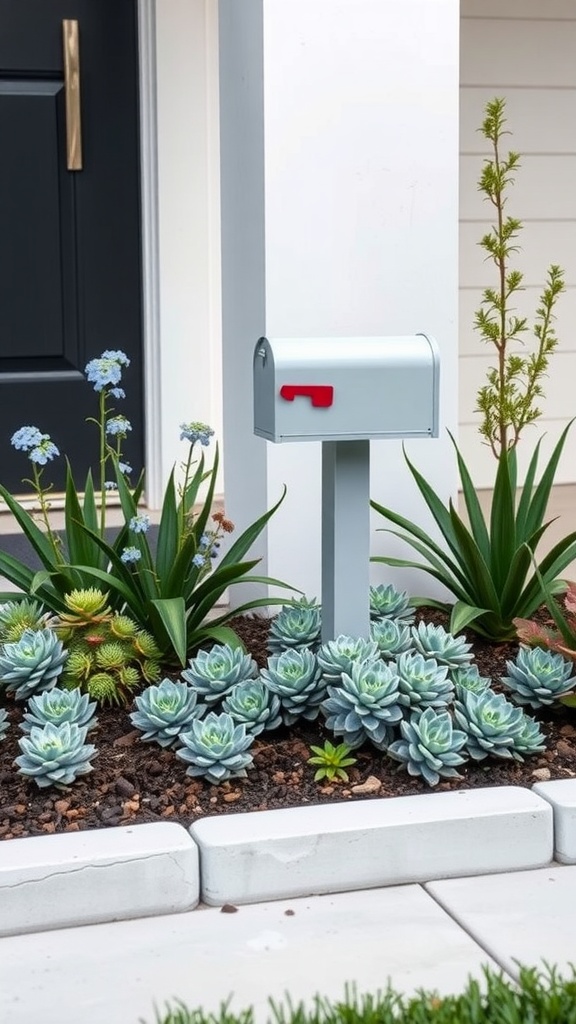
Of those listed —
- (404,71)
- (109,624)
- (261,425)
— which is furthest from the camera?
(404,71)

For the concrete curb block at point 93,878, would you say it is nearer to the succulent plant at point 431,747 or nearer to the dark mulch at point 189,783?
the dark mulch at point 189,783

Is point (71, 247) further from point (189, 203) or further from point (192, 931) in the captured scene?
point (192, 931)

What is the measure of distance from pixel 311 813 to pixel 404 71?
1986 mm

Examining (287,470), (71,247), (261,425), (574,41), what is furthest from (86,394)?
(574,41)

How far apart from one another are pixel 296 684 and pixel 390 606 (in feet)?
2.05

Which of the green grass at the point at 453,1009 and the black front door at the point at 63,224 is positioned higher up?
the black front door at the point at 63,224

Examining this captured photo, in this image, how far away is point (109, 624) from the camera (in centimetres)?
299

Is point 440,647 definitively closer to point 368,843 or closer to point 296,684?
point 296,684

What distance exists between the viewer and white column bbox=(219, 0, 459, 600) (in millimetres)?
3414

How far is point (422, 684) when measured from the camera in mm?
2672

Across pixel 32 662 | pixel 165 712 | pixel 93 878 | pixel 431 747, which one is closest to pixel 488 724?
pixel 431 747

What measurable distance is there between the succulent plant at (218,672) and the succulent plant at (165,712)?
0.20 feet

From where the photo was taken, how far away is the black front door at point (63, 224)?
4.66 meters

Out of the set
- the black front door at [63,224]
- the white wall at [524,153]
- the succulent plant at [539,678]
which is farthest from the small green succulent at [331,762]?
the white wall at [524,153]
